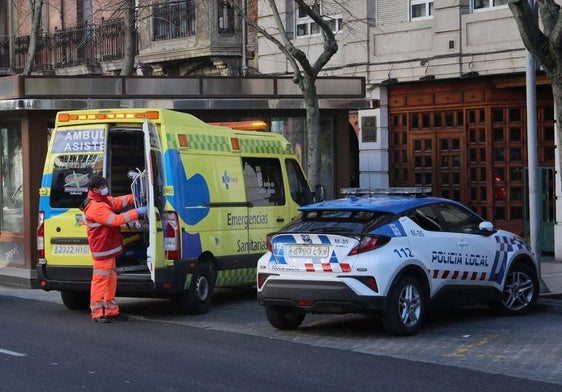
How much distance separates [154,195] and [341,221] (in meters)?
2.43

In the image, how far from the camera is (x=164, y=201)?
40.6 feet

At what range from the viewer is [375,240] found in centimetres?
1077

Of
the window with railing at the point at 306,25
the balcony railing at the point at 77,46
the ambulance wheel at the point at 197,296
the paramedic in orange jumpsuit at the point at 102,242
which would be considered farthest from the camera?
the balcony railing at the point at 77,46

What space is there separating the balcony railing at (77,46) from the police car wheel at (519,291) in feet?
51.0

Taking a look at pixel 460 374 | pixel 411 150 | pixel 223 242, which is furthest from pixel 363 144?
pixel 460 374

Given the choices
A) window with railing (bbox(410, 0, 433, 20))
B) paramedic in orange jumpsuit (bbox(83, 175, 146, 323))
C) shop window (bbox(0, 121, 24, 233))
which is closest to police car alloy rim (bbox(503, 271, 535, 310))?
paramedic in orange jumpsuit (bbox(83, 175, 146, 323))

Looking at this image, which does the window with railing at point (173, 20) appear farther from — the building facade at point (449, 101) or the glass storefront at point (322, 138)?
the glass storefront at point (322, 138)

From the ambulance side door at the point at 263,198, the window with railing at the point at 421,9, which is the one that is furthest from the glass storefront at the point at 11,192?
the window with railing at the point at 421,9

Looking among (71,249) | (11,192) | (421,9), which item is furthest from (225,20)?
(71,249)

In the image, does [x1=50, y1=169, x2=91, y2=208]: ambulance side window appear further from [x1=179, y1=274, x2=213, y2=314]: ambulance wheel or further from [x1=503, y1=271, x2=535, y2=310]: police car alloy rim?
[x1=503, y1=271, x2=535, y2=310]: police car alloy rim

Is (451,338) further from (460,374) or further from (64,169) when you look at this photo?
(64,169)

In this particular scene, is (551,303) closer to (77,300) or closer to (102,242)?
(102,242)

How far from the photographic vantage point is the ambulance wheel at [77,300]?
1368cm

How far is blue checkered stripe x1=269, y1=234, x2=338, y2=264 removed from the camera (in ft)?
35.8
